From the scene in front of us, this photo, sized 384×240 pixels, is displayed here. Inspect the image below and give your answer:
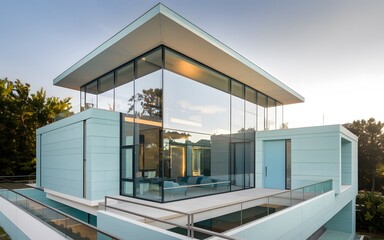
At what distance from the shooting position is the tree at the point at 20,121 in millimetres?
24266

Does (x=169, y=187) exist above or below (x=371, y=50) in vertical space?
below

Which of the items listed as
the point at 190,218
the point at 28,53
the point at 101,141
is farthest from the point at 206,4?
the point at 28,53

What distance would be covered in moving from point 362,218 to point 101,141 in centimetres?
2113

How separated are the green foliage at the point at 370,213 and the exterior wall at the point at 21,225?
72.0 feet

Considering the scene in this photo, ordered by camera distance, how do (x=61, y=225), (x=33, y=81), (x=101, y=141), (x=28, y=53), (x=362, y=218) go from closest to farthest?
(x=61, y=225) < (x=101, y=141) < (x=28, y=53) < (x=362, y=218) < (x=33, y=81)

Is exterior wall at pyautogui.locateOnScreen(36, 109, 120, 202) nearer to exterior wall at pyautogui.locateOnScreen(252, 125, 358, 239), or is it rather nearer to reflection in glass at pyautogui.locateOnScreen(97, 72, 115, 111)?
reflection in glass at pyautogui.locateOnScreen(97, 72, 115, 111)

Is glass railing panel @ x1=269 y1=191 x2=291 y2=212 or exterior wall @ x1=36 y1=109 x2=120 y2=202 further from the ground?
exterior wall @ x1=36 y1=109 x2=120 y2=202

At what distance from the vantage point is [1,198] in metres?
13.7

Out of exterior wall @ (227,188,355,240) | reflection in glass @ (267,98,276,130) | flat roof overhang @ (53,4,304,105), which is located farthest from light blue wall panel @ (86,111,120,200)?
reflection in glass @ (267,98,276,130)

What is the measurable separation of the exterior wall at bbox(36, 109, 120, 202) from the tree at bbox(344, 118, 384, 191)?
32.4 m

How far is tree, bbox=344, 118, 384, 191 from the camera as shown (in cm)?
3061

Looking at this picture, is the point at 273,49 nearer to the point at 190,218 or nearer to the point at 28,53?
the point at 190,218

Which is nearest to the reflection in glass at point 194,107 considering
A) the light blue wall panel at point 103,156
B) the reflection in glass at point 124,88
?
the reflection in glass at point 124,88

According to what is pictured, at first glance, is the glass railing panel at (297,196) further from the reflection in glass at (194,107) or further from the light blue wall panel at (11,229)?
the light blue wall panel at (11,229)
